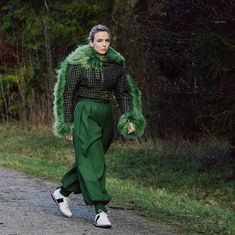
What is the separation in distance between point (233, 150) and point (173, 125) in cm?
246

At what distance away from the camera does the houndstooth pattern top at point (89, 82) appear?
7844 millimetres

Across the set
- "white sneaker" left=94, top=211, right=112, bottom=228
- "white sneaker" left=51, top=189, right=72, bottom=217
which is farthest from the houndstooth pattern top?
"white sneaker" left=94, top=211, right=112, bottom=228

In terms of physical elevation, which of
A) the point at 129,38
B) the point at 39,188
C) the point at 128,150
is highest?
the point at 129,38

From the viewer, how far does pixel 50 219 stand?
7980mm

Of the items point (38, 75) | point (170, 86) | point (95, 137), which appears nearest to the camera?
point (95, 137)

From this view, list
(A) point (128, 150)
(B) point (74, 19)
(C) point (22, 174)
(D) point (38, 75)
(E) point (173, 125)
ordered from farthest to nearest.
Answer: (D) point (38, 75), (B) point (74, 19), (A) point (128, 150), (E) point (173, 125), (C) point (22, 174)

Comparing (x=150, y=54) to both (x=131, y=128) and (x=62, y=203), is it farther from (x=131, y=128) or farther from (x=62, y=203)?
(x=62, y=203)

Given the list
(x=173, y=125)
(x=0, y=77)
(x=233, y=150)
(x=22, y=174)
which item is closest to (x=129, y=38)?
(x=173, y=125)

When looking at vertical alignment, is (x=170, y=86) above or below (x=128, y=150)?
above

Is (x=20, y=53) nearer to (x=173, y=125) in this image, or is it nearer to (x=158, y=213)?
(x=173, y=125)

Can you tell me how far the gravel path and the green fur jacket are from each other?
1.03m

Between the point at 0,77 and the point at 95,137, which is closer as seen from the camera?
the point at 95,137

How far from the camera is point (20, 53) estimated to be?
2864 centimetres

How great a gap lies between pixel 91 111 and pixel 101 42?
0.79 meters
